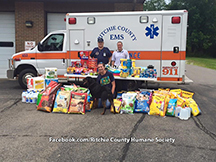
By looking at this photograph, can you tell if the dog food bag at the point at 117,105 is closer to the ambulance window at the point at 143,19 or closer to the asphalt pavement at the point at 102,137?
the asphalt pavement at the point at 102,137

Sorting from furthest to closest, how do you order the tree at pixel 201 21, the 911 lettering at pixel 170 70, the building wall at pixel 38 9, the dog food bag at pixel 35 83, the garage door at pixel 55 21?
1. the tree at pixel 201 21
2. the garage door at pixel 55 21
3. the building wall at pixel 38 9
4. the 911 lettering at pixel 170 70
5. the dog food bag at pixel 35 83

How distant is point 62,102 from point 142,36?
363cm

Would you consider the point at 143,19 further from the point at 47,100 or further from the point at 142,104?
the point at 47,100

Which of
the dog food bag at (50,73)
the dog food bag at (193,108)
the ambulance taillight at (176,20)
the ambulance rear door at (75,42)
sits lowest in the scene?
the dog food bag at (193,108)

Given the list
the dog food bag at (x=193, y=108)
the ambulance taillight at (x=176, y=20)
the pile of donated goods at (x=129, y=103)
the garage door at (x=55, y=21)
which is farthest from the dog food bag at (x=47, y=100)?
the garage door at (x=55, y=21)

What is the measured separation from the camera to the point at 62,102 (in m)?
6.49

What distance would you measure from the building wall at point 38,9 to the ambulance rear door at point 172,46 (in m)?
5.69

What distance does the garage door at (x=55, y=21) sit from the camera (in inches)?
547

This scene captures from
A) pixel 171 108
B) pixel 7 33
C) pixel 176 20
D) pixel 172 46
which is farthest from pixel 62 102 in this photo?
pixel 7 33

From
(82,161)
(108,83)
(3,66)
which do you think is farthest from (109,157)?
(3,66)

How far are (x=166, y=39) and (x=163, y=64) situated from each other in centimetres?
82

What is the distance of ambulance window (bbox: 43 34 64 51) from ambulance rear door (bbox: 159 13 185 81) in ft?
12.2

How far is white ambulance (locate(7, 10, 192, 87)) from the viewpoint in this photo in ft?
26.9

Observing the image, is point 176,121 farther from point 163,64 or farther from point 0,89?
point 0,89
